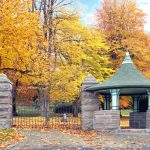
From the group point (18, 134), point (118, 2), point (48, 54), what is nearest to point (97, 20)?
point (118, 2)

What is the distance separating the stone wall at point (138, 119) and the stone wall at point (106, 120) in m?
3.43

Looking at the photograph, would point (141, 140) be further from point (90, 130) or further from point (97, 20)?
point (97, 20)

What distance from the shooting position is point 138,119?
939 inches

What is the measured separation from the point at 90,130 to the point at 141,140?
14.5 ft

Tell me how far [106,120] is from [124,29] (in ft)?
76.8

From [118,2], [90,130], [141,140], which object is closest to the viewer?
[141,140]

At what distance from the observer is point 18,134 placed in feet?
58.6

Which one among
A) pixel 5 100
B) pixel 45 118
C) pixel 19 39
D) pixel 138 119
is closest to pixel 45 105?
pixel 45 118

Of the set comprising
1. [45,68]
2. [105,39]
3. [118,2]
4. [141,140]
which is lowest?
[141,140]

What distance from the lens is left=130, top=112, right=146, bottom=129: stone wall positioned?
2355 centimetres

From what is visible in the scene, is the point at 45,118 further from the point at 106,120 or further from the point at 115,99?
the point at 115,99

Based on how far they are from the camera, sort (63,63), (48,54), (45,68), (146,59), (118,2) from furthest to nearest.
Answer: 1. (118,2)
2. (146,59)
3. (63,63)
4. (48,54)
5. (45,68)

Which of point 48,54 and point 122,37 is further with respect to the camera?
point 122,37

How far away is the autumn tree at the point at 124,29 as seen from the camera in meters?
41.3
